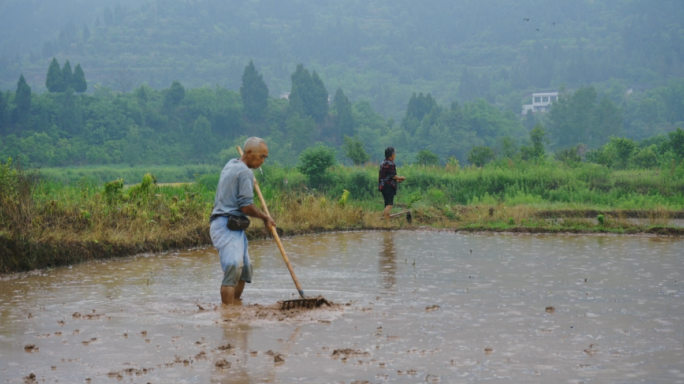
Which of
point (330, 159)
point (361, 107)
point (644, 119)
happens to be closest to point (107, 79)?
point (361, 107)

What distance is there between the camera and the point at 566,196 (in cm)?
2347

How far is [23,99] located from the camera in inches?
3275

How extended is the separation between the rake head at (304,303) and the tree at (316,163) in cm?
1678

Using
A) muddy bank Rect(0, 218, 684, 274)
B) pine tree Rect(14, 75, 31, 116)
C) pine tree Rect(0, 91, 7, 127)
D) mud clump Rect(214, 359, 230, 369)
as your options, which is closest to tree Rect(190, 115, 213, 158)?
pine tree Rect(14, 75, 31, 116)

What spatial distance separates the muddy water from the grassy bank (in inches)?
23.9

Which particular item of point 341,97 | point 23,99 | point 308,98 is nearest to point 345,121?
point 308,98

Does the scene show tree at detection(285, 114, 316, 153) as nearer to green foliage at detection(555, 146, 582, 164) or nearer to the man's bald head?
green foliage at detection(555, 146, 582, 164)

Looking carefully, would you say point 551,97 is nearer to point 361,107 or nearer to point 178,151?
point 361,107

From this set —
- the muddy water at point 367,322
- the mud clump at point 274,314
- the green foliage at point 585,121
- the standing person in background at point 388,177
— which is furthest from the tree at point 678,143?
the green foliage at point 585,121

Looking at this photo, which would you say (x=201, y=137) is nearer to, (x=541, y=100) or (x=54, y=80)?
(x=54, y=80)

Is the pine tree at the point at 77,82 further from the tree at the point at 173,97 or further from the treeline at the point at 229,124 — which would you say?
the tree at the point at 173,97

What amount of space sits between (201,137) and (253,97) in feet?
37.9

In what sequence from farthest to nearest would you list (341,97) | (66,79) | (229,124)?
1. (341,97)
2. (229,124)
3. (66,79)

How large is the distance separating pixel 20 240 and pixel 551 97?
156 metres
